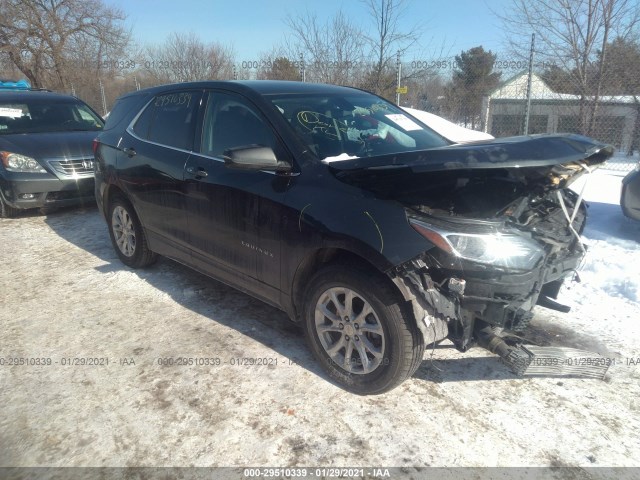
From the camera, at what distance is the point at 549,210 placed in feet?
9.41

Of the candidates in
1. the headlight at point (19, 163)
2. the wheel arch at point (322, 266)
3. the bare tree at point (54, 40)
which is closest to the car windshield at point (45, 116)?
the headlight at point (19, 163)

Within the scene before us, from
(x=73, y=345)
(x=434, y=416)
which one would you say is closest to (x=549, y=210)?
(x=434, y=416)

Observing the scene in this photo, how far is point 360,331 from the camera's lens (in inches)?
104

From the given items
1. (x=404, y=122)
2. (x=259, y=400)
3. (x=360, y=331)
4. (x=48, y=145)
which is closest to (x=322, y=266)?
(x=360, y=331)

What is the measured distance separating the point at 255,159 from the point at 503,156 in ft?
4.67

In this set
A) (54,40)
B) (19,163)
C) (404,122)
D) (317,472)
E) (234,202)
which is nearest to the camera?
(317,472)

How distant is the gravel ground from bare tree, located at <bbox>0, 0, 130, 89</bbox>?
2275cm

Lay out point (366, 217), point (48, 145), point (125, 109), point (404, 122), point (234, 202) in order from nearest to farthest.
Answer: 1. point (366, 217)
2. point (234, 202)
3. point (404, 122)
4. point (125, 109)
5. point (48, 145)

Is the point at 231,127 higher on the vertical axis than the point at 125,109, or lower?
lower

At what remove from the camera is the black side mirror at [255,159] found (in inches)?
109

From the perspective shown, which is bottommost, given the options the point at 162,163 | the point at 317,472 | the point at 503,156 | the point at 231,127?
the point at 317,472

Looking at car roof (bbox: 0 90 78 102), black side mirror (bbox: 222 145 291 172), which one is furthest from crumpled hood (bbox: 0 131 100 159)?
black side mirror (bbox: 222 145 291 172)

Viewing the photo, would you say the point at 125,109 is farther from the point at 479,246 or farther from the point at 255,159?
the point at 479,246

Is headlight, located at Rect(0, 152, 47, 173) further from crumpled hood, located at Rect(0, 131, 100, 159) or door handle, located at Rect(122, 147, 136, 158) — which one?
door handle, located at Rect(122, 147, 136, 158)
